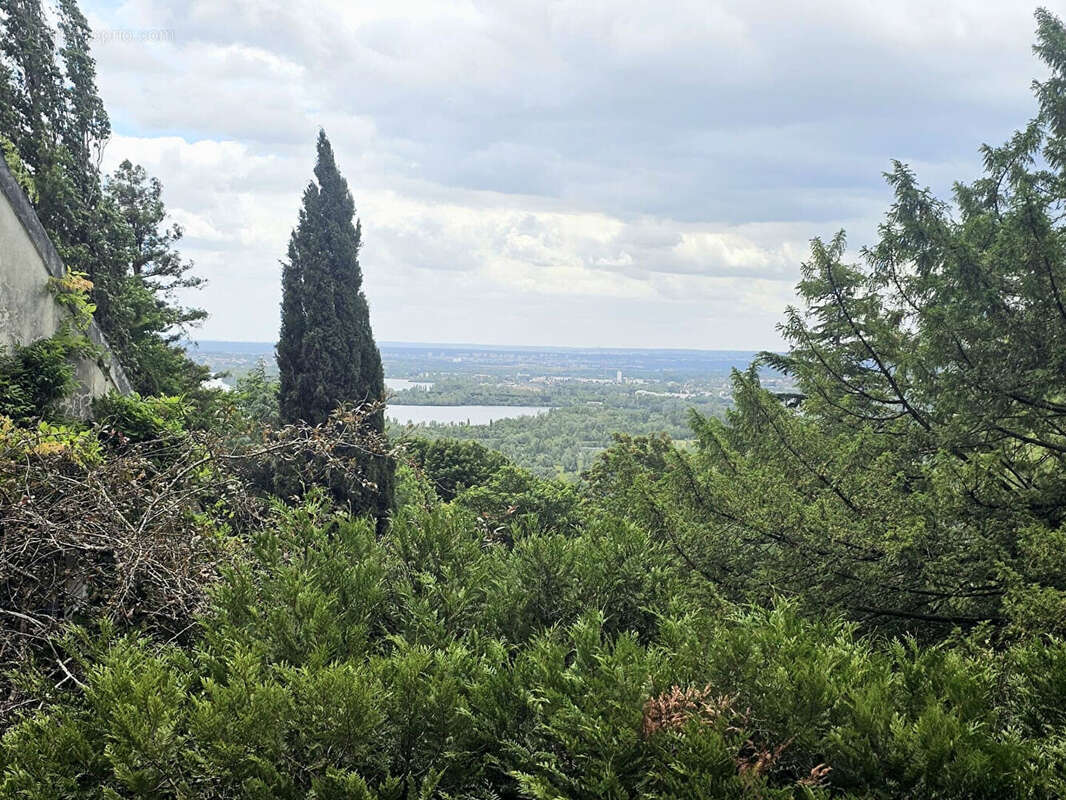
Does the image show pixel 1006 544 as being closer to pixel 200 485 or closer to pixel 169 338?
pixel 200 485

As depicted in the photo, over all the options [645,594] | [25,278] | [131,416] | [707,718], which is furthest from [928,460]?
[25,278]

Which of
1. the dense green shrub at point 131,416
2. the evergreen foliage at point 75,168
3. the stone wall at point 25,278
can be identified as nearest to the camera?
the stone wall at point 25,278

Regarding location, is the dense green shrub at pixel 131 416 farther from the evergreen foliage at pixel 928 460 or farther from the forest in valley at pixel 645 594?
the evergreen foliage at pixel 928 460

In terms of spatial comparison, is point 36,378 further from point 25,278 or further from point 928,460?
point 928,460

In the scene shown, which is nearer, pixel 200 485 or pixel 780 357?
pixel 200 485

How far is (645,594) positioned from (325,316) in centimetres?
1401

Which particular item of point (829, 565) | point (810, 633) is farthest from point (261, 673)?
point (829, 565)

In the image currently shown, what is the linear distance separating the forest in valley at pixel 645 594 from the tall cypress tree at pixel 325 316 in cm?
814

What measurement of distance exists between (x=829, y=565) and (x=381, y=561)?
Answer: 344cm

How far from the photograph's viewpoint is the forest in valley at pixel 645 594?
215cm

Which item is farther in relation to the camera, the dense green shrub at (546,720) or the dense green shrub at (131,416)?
the dense green shrub at (131,416)

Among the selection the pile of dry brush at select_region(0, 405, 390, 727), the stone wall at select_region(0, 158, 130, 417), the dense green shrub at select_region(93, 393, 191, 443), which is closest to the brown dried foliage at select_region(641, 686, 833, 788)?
the pile of dry brush at select_region(0, 405, 390, 727)

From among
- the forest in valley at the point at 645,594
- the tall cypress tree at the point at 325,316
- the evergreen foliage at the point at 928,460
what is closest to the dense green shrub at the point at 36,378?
the forest in valley at the point at 645,594

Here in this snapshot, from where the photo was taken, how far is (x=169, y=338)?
17953 millimetres
